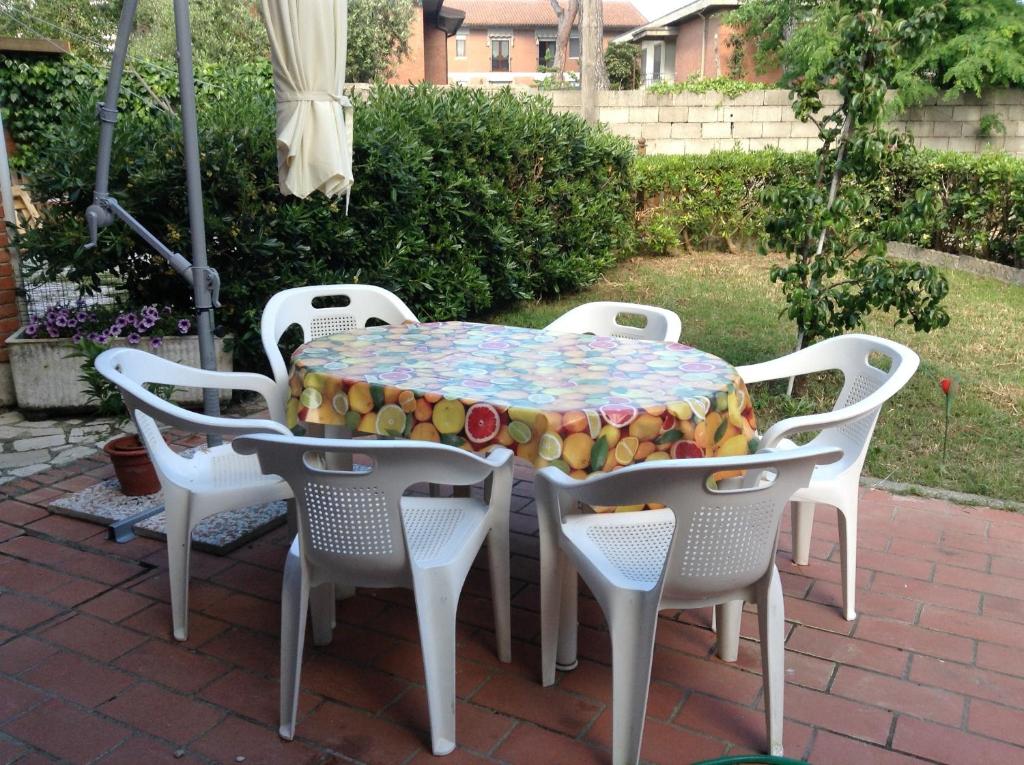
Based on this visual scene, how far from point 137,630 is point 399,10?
24189 mm

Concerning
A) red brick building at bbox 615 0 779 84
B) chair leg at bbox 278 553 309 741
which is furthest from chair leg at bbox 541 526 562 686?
red brick building at bbox 615 0 779 84

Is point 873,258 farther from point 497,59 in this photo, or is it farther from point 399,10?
point 497,59

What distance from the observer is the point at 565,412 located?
2.24 metres

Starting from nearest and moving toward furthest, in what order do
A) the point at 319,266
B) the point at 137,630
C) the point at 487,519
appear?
1. the point at 487,519
2. the point at 137,630
3. the point at 319,266

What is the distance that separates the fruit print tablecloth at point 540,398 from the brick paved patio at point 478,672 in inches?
25.3

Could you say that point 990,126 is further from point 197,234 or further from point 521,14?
point 521,14

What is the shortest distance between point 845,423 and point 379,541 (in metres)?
1.34

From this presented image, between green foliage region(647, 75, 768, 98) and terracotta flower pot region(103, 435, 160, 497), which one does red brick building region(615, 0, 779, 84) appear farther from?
terracotta flower pot region(103, 435, 160, 497)

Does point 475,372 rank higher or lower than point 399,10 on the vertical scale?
lower

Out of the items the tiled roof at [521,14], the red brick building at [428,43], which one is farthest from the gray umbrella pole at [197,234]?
the tiled roof at [521,14]

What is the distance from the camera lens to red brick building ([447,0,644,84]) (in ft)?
132

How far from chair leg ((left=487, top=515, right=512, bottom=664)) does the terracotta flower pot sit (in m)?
1.79

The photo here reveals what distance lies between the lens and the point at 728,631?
2479 mm

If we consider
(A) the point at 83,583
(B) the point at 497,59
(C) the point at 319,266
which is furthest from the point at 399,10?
(A) the point at 83,583
